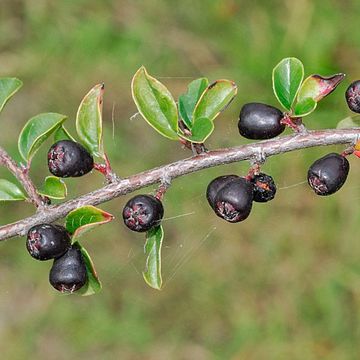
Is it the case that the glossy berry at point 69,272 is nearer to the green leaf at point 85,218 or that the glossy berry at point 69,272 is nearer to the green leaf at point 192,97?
the green leaf at point 85,218

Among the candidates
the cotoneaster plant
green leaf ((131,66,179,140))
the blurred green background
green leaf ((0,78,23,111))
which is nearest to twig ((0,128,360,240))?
the cotoneaster plant

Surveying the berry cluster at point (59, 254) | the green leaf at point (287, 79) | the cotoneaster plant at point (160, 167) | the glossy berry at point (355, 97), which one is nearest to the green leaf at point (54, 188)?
the cotoneaster plant at point (160, 167)

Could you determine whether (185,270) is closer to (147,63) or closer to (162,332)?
(162,332)

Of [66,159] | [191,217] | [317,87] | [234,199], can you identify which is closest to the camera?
[234,199]

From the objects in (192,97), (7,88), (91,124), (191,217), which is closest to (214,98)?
(192,97)

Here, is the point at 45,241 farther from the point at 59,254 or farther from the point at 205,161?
the point at 205,161

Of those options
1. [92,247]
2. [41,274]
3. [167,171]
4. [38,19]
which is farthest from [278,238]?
[167,171]
